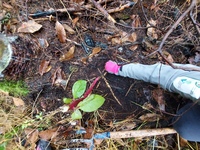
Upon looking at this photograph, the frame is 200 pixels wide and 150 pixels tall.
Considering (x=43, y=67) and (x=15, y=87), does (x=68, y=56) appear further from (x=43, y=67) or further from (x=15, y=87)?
(x=15, y=87)

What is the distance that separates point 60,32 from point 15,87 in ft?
1.62

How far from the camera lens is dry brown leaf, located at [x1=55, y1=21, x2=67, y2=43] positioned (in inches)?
64.4

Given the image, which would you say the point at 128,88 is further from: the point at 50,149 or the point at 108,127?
the point at 50,149

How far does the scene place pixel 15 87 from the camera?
158 cm

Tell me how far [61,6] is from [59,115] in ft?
2.59

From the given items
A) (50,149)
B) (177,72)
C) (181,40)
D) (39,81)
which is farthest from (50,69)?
(181,40)

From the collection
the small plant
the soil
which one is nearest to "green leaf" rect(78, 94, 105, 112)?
the small plant

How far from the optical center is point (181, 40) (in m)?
1.72

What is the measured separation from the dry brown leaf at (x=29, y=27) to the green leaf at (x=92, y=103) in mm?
641

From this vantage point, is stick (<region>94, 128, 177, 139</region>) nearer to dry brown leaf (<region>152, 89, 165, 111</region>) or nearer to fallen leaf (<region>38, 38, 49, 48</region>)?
dry brown leaf (<region>152, 89, 165, 111</region>)

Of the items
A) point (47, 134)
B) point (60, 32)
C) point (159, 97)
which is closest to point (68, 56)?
point (60, 32)

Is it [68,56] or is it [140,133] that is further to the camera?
[68,56]

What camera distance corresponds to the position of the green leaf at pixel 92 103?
4.46ft

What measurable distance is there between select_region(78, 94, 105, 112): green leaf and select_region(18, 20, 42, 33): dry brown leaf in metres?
0.64
